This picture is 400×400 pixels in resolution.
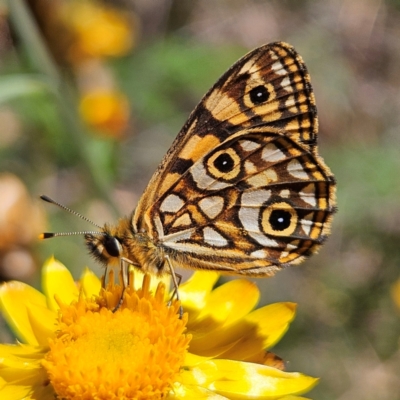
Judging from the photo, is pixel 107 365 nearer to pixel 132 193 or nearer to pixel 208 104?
pixel 208 104

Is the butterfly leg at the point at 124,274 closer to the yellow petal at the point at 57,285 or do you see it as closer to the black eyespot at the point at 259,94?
the yellow petal at the point at 57,285

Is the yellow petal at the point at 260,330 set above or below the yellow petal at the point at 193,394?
above

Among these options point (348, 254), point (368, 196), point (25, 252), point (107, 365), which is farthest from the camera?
point (348, 254)

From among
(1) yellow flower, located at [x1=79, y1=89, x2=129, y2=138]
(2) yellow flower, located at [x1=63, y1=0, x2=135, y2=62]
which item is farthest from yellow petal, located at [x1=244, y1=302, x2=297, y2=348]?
(2) yellow flower, located at [x1=63, y1=0, x2=135, y2=62]

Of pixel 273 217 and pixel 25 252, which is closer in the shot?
pixel 273 217

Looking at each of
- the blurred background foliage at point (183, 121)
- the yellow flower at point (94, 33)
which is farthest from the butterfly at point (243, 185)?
the yellow flower at point (94, 33)

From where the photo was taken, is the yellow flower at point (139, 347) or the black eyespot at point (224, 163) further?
the black eyespot at point (224, 163)

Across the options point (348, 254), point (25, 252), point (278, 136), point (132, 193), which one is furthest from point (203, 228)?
point (132, 193)
